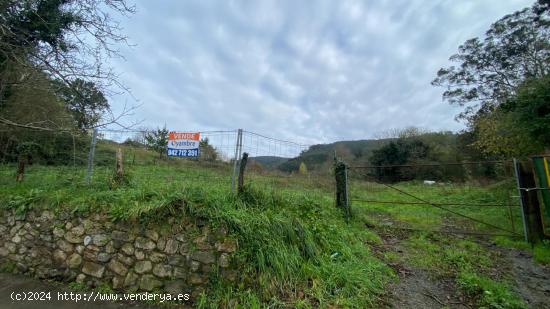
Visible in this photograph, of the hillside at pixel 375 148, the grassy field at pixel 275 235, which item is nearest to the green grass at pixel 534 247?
the grassy field at pixel 275 235

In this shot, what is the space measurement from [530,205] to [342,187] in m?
3.70

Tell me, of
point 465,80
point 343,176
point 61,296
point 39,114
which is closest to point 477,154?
point 465,80

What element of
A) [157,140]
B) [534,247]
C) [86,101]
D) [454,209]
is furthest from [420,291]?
[86,101]

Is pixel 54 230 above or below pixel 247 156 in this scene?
below

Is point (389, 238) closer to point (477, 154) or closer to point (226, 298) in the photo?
point (226, 298)

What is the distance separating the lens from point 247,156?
4961mm

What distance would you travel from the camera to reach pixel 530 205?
16.5 feet

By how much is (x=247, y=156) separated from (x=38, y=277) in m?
3.88

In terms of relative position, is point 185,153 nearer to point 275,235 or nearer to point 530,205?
point 275,235

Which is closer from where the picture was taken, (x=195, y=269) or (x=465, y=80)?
(x=195, y=269)

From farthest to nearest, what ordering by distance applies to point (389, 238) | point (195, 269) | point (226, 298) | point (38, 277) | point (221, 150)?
point (389, 238), point (221, 150), point (38, 277), point (195, 269), point (226, 298)

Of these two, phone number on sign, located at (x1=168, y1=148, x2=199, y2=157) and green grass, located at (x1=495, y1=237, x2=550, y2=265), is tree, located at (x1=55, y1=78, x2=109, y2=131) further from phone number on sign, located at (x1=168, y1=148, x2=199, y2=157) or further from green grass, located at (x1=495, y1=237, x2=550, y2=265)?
green grass, located at (x1=495, y1=237, x2=550, y2=265)

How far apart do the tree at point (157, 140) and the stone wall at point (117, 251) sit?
205 centimetres

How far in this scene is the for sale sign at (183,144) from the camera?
510 centimetres
